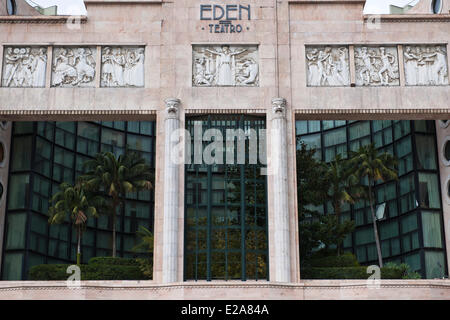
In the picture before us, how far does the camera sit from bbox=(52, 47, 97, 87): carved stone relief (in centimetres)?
3659

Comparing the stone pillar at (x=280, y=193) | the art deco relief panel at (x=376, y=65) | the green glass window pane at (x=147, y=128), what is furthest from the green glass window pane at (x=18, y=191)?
the art deco relief panel at (x=376, y=65)

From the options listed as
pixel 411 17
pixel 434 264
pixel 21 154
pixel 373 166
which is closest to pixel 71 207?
pixel 21 154

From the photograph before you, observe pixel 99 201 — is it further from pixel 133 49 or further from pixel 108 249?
pixel 133 49

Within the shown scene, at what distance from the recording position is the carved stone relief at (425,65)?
3688cm

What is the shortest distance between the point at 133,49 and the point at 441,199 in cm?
2204

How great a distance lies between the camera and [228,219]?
34.5m

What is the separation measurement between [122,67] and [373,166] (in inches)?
790

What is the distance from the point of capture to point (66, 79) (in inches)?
1443

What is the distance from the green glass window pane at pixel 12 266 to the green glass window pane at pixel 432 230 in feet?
84.4

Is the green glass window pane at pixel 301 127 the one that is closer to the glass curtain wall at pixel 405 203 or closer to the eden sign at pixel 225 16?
the glass curtain wall at pixel 405 203

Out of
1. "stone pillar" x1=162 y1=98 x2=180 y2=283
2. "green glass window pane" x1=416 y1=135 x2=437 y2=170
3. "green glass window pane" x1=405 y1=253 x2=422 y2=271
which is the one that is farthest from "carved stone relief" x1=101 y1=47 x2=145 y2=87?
"green glass window pane" x1=405 y1=253 x2=422 y2=271

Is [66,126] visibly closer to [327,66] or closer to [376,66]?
[327,66]
